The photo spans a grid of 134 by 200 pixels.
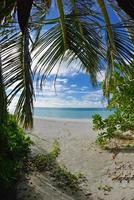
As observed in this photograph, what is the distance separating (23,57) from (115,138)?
665 cm

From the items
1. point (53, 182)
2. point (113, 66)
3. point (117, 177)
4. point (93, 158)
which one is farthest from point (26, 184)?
point (113, 66)

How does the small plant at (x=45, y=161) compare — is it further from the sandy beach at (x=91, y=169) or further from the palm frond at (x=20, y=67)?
the palm frond at (x=20, y=67)

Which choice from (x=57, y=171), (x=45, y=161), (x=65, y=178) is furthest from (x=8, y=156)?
(x=45, y=161)

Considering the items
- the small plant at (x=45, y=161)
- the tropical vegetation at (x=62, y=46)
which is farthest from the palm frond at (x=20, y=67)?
the small plant at (x=45, y=161)

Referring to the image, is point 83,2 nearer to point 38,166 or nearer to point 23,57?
point 23,57

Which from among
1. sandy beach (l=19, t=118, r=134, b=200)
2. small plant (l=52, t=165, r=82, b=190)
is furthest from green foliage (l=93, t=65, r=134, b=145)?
small plant (l=52, t=165, r=82, b=190)

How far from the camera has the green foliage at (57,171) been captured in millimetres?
8141

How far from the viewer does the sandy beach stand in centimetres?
759

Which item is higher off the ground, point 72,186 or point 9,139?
point 9,139

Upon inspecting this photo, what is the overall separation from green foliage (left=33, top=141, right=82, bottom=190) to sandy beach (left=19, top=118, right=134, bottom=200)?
0.61ft

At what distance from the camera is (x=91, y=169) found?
9.30 m

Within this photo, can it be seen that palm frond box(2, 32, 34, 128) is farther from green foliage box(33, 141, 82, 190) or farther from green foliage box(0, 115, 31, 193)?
green foliage box(33, 141, 82, 190)

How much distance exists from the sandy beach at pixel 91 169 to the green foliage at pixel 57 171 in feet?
0.61

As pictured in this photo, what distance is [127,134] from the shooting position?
37.9 ft
